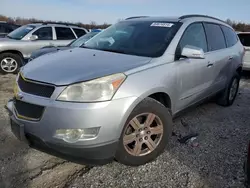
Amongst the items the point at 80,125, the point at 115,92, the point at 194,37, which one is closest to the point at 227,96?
the point at 194,37

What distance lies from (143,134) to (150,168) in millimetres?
385

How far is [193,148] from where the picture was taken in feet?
11.6

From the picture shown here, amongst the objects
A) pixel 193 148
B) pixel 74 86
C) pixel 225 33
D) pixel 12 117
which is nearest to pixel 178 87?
pixel 193 148

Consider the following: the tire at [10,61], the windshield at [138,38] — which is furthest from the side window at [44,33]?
the windshield at [138,38]

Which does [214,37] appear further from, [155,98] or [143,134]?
[143,134]

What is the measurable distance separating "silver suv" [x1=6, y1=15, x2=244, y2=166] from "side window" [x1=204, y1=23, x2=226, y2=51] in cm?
35

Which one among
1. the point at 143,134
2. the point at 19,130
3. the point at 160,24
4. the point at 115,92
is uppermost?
the point at 160,24

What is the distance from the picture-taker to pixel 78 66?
9.48 feet

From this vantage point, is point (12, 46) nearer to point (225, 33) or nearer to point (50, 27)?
point (50, 27)

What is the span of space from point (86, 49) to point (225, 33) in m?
2.89

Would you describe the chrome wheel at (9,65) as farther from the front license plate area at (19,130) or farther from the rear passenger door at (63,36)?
the front license plate area at (19,130)

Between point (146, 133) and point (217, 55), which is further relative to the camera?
point (217, 55)

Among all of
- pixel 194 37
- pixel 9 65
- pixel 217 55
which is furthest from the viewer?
pixel 9 65

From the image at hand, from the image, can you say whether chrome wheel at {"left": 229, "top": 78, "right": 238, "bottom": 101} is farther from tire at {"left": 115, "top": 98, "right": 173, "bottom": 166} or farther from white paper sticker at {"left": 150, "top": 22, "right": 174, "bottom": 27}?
tire at {"left": 115, "top": 98, "right": 173, "bottom": 166}
